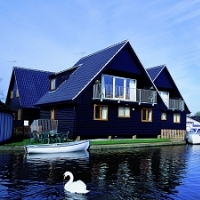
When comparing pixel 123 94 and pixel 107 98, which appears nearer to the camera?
pixel 107 98

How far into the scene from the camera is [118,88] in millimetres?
27391

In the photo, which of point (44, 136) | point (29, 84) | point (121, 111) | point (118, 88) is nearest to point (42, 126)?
point (44, 136)

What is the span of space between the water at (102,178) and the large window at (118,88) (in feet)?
35.5

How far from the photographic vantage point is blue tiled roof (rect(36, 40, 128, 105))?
25.3m

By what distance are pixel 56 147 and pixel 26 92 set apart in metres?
18.6

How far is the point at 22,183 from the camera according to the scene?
1018 cm

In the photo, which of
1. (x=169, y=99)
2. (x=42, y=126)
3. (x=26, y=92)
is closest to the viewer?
(x=42, y=126)

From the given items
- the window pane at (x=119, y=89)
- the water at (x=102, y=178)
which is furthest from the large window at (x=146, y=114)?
the water at (x=102, y=178)

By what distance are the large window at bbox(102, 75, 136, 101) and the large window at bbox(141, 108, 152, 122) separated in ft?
8.71

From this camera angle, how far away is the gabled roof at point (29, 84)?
113 ft

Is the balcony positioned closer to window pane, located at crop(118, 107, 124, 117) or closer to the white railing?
window pane, located at crop(118, 107, 124, 117)

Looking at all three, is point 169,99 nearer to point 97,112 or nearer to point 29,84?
point 97,112

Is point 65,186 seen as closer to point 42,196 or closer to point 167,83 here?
point 42,196

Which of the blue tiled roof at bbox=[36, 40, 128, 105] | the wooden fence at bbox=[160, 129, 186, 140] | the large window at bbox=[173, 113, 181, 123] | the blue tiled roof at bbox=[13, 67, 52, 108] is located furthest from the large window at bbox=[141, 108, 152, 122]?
the blue tiled roof at bbox=[13, 67, 52, 108]
